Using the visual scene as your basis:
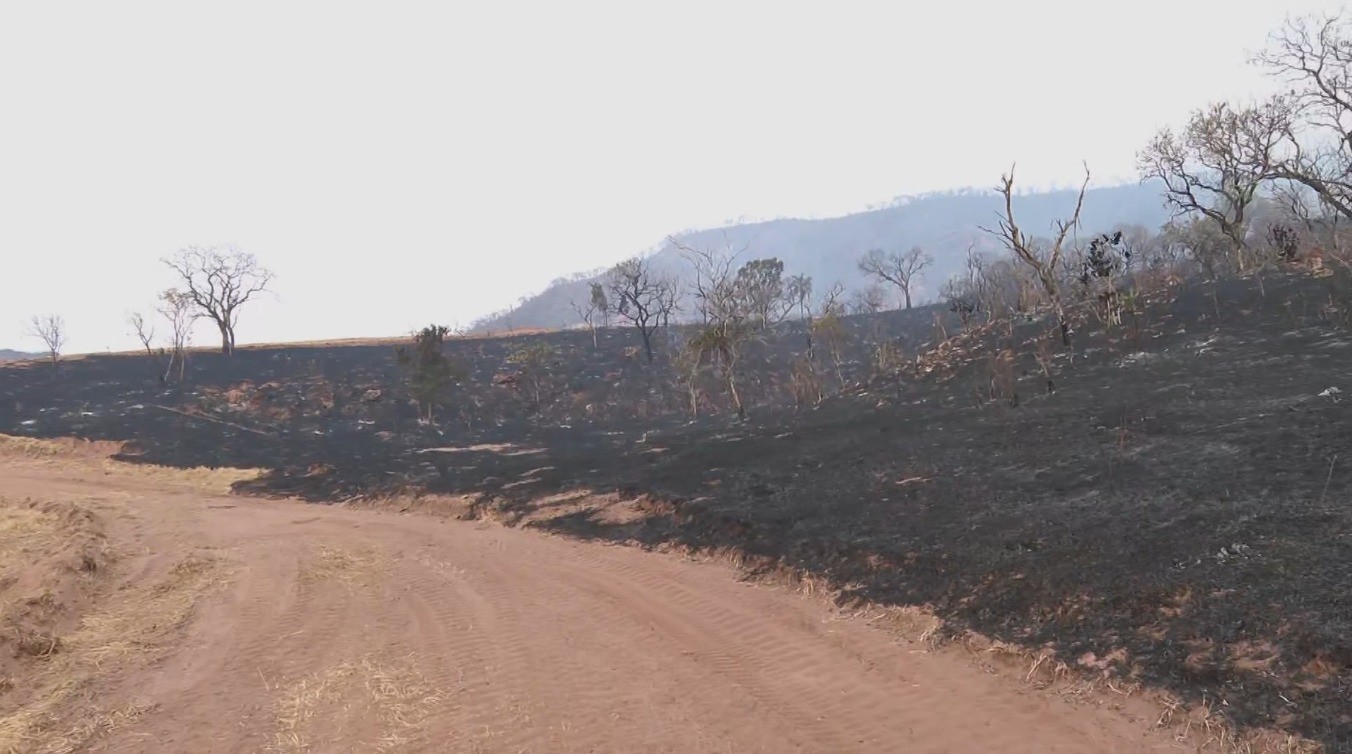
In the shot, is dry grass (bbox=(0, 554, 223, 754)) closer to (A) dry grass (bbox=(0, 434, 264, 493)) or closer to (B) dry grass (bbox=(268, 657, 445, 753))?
(B) dry grass (bbox=(268, 657, 445, 753))

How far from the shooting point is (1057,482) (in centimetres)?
1382

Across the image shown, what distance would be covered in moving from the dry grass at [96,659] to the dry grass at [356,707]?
Result: 76.1 inches

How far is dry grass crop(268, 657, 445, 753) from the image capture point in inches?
291

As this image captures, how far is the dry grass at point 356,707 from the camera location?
24.2 feet

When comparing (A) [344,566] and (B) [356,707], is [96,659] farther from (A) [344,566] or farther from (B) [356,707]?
(A) [344,566]

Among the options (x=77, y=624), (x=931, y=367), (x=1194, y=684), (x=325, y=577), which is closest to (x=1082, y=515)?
(x=1194, y=684)

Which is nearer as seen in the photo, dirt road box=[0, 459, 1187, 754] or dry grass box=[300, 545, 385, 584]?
dirt road box=[0, 459, 1187, 754]

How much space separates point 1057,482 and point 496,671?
11496mm

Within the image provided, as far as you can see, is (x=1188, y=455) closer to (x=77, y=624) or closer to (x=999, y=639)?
(x=999, y=639)

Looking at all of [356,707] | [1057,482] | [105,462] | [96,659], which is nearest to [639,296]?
[105,462]

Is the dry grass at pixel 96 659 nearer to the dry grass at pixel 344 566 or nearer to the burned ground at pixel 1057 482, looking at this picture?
the dry grass at pixel 344 566

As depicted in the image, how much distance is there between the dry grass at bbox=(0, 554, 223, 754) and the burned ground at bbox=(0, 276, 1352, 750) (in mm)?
8687

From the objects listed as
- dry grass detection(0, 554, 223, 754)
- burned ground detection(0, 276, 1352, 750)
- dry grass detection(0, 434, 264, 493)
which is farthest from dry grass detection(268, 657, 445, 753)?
Answer: dry grass detection(0, 434, 264, 493)

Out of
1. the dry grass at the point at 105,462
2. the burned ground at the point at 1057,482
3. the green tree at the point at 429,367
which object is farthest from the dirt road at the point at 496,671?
the green tree at the point at 429,367
